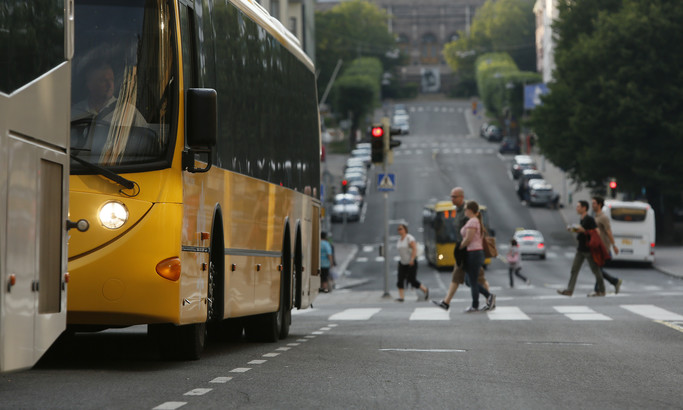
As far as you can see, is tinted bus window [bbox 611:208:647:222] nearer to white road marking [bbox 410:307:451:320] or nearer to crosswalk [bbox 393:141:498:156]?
white road marking [bbox 410:307:451:320]

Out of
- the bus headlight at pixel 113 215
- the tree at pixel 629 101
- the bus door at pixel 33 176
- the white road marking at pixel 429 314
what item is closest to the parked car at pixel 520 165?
the tree at pixel 629 101

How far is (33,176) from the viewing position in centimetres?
734

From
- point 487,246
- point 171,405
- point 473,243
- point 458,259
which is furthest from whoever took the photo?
point 487,246

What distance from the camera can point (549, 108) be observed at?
6994 cm

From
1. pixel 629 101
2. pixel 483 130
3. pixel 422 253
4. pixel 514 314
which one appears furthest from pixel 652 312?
pixel 483 130

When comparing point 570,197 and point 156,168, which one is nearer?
point 156,168

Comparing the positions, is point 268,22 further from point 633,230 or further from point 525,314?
point 633,230

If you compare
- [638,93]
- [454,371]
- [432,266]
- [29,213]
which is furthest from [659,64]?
[29,213]

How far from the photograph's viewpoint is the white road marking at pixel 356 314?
2298cm

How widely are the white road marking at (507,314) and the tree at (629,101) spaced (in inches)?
1601

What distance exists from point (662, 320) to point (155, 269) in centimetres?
1032

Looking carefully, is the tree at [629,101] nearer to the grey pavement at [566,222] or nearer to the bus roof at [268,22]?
the grey pavement at [566,222]

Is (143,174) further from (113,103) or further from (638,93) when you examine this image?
(638,93)

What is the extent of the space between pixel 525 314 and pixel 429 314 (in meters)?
2.01
